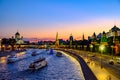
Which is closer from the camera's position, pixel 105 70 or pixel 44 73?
pixel 105 70

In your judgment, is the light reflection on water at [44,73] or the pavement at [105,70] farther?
the light reflection on water at [44,73]

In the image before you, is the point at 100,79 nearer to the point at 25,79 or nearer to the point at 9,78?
the point at 25,79

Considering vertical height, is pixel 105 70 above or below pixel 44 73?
above

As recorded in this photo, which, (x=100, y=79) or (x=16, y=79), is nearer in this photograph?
(x=100, y=79)

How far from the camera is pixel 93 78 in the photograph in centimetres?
4684

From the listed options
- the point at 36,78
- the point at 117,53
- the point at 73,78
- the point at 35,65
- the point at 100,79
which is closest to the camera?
the point at 100,79

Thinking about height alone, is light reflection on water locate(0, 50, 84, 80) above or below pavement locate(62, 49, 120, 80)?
below

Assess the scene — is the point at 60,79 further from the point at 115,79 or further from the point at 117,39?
the point at 117,39

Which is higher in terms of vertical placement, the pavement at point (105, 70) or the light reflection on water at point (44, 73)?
the pavement at point (105, 70)

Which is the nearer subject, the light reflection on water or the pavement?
the pavement

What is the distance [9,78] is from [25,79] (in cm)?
501

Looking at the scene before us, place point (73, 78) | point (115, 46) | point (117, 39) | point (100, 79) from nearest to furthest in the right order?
1. point (100, 79)
2. point (73, 78)
3. point (115, 46)
4. point (117, 39)

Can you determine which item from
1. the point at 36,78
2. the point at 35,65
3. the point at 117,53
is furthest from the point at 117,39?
the point at 36,78

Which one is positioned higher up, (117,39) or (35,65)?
(117,39)
